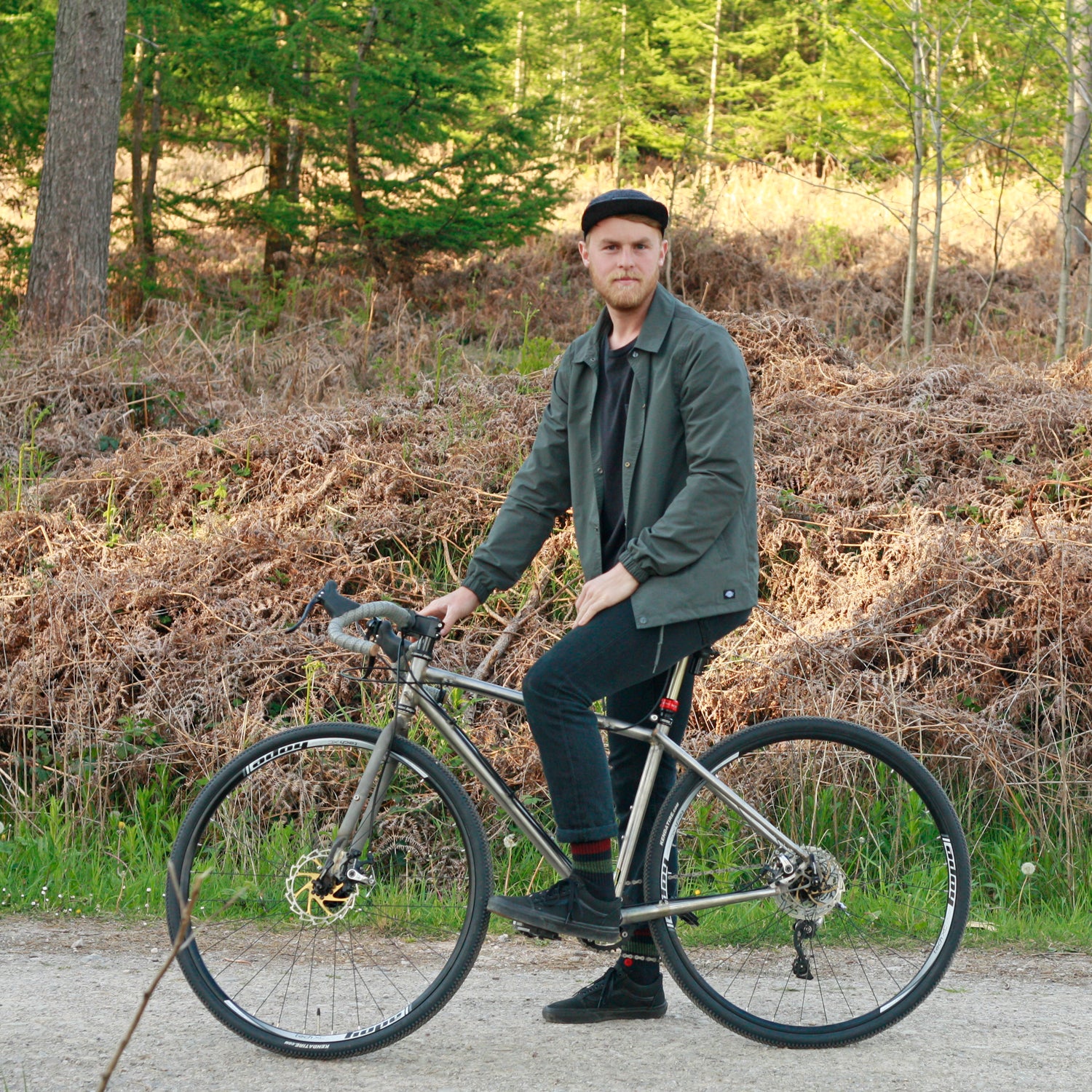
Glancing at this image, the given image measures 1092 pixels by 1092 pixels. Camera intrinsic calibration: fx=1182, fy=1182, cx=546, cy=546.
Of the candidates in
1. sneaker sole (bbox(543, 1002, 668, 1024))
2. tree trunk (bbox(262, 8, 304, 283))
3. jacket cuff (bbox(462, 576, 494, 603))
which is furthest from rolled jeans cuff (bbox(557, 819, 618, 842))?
tree trunk (bbox(262, 8, 304, 283))

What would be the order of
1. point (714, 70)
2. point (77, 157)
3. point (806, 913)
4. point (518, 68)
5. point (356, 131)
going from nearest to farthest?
point (806, 913) → point (77, 157) → point (356, 131) → point (714, 70) → point (518, 68)

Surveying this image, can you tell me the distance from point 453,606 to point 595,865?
934 mm

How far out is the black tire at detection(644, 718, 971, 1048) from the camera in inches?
146

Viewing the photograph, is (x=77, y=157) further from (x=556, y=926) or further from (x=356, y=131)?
(x=556, y=926)

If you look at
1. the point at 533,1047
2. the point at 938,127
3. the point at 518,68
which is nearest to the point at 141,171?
the point at 938,127

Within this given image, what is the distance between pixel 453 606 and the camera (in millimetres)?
3861

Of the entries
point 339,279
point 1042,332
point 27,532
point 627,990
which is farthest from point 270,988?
point 1042,332

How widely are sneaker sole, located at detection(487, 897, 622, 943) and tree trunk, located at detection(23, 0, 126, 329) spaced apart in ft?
29.4

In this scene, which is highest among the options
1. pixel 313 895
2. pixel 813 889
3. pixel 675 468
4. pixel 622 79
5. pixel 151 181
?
pixel 622 79

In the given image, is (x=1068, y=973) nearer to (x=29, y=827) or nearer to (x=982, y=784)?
(x=982, y=784)

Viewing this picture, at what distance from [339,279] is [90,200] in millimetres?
2858

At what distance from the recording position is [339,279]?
13180mm

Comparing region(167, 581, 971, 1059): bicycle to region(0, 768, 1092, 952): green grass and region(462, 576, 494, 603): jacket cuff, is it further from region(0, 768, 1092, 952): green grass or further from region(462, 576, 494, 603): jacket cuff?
region(0, 768, 1092, 952): green grass

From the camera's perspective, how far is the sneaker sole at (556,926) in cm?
358
